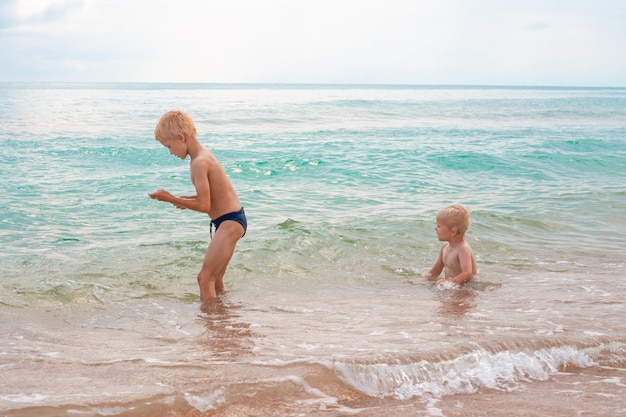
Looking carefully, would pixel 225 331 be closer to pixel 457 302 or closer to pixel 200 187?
pixel 200 187

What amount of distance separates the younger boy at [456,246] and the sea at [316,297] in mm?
182

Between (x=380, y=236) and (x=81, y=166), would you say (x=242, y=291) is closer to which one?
(x=380, y=236)

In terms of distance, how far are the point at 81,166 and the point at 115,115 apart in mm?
18953

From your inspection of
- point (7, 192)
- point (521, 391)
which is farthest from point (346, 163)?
point (521, 391)

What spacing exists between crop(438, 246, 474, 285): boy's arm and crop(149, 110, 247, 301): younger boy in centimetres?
225

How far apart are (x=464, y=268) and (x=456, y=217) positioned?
523 millimetres

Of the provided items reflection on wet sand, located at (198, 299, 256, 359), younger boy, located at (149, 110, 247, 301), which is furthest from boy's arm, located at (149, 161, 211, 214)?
reflection on wet sand, located at (198, 299, 256, 359)

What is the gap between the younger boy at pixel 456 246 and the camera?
6684 millimetres

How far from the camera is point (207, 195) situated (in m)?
5.55

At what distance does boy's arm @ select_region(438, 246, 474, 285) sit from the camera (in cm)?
663

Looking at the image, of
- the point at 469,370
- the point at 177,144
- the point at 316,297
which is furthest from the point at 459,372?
the point at 177,144

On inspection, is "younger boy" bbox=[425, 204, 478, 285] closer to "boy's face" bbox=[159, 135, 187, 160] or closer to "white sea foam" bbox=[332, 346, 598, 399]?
"white sea foam" bbox=[332, 346, 598, 399]

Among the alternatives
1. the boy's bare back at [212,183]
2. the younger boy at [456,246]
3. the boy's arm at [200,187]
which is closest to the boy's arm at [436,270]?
the younger boy at [456,246]

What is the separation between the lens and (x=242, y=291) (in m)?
6.63
